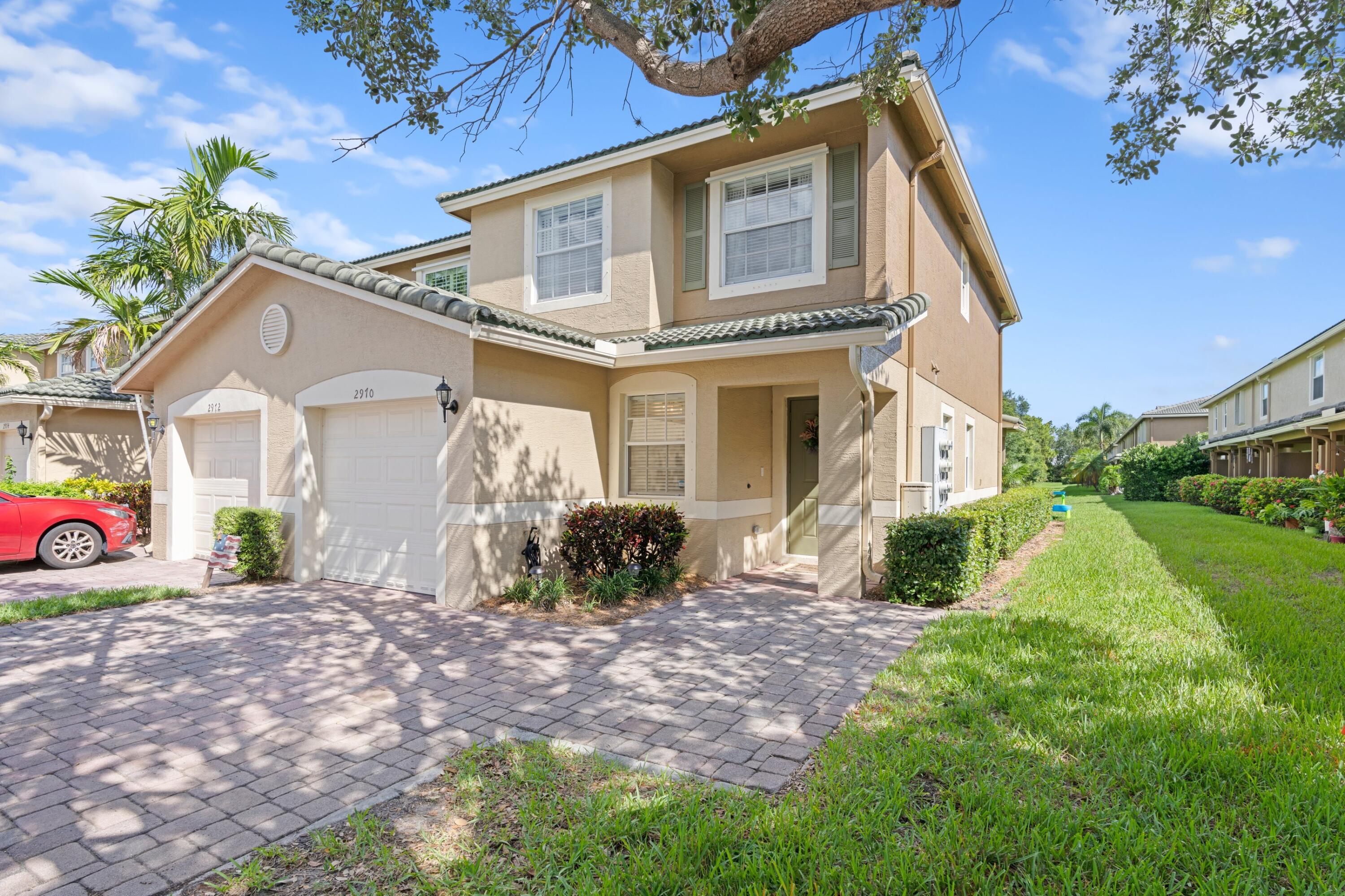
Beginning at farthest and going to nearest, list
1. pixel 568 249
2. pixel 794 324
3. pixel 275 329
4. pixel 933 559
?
pixel 568 249 → pixel 275 329 → pixel 794 324 → pixel 933 559

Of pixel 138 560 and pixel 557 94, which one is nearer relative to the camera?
pixel 557 94

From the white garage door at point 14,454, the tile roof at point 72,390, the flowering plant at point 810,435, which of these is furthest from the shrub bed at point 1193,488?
the white garage door at point 14,454

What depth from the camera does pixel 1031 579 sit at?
975 centimetres

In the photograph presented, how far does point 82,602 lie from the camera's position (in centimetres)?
815

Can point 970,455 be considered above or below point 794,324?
below

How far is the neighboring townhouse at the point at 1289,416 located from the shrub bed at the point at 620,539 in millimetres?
17907

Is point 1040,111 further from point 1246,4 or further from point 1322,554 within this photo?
point 1322,554

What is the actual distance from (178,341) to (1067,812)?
543 inches

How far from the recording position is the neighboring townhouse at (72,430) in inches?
595

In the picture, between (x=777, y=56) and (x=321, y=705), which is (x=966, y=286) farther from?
(x=321, y=705)

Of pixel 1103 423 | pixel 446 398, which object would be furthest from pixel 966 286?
pixel 1103 423

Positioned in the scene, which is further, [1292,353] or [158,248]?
[1292,353]

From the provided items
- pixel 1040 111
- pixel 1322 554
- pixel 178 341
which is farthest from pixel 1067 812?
pixel 178 341

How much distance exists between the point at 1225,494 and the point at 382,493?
28.0 metres
